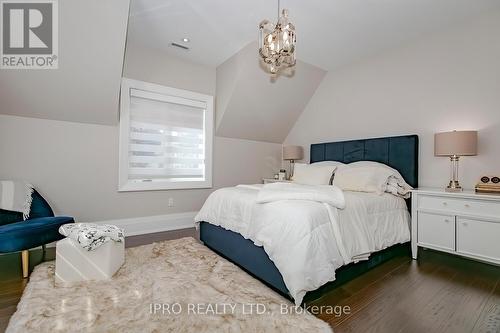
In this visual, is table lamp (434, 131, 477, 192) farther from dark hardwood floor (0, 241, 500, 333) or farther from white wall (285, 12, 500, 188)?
dark hardwood floor (0, 241, 500, 333)

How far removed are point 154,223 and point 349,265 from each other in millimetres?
2809

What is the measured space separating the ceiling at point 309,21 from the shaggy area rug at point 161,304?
2728 millimetres

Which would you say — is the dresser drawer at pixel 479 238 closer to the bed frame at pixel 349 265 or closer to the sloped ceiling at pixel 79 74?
the bed frame at pixel 349 265

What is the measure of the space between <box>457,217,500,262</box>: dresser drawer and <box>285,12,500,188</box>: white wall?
697 mm

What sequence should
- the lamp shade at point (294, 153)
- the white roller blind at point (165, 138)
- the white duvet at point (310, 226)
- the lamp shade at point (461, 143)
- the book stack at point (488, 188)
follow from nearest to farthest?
the white duvet at point (310, 226) → the book stack at point (488, 188) → the lamp shade at point (461, 143) → the white roller blind at point (165, 138) → the lamp shade at point (294, 153)

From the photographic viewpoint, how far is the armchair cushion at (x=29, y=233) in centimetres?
192

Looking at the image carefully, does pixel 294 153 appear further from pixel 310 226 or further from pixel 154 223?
pixel 310 226

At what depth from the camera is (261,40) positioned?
2.12 meters

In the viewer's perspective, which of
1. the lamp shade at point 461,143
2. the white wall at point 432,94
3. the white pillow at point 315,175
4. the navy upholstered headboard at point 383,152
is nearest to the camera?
the lamp shade at point 461,143

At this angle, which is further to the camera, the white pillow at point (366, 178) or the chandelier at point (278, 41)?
the white pillow at point (366, 178)

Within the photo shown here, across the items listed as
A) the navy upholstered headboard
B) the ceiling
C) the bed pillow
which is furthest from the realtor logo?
the navy upholstered headboard

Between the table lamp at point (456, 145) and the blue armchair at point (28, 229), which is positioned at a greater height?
the table lamp at point (456, 145)

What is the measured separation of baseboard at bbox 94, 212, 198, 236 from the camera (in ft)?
11.0

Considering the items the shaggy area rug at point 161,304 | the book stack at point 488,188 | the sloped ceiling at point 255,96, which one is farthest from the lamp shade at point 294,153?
the shaggy area rug at point 161,304
